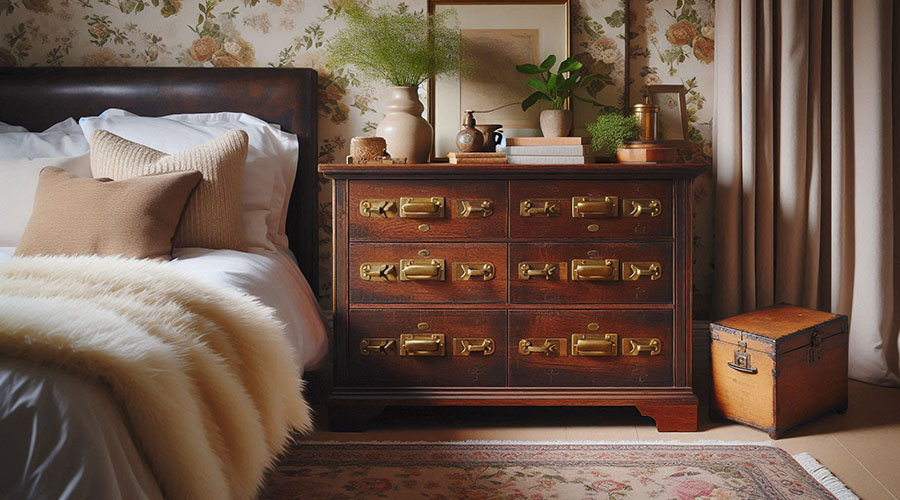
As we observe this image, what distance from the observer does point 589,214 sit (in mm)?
2209

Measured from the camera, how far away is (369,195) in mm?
2236

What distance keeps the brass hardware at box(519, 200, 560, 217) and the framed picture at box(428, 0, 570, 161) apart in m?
0.57

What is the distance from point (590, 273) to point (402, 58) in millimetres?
938

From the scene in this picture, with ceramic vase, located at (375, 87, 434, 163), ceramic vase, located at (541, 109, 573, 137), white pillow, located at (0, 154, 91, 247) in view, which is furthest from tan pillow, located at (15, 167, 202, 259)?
ceramic vase, located at (541, 109, 573, 137)

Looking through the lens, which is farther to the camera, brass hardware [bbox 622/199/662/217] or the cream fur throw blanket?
brass hardware [bbox 622/199/662/217]

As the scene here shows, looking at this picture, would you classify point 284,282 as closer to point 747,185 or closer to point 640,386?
point 640,386

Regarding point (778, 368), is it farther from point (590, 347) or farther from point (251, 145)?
point (251, 145)

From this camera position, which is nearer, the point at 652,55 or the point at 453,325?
the point at 453,325

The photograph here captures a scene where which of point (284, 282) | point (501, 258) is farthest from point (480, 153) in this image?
point (284, 282)

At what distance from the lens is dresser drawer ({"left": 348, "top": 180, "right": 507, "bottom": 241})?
2221mm

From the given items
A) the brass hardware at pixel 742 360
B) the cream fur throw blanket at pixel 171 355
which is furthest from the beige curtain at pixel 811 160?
the cream fur throw blanket at pixel 171 355

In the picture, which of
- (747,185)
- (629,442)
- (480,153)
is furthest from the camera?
(747,185)

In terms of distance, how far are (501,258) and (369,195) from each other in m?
0.42

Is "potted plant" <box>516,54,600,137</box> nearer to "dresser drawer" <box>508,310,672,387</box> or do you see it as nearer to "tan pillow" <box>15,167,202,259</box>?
"dresser drawer" <box>508,310,672,387</box>
